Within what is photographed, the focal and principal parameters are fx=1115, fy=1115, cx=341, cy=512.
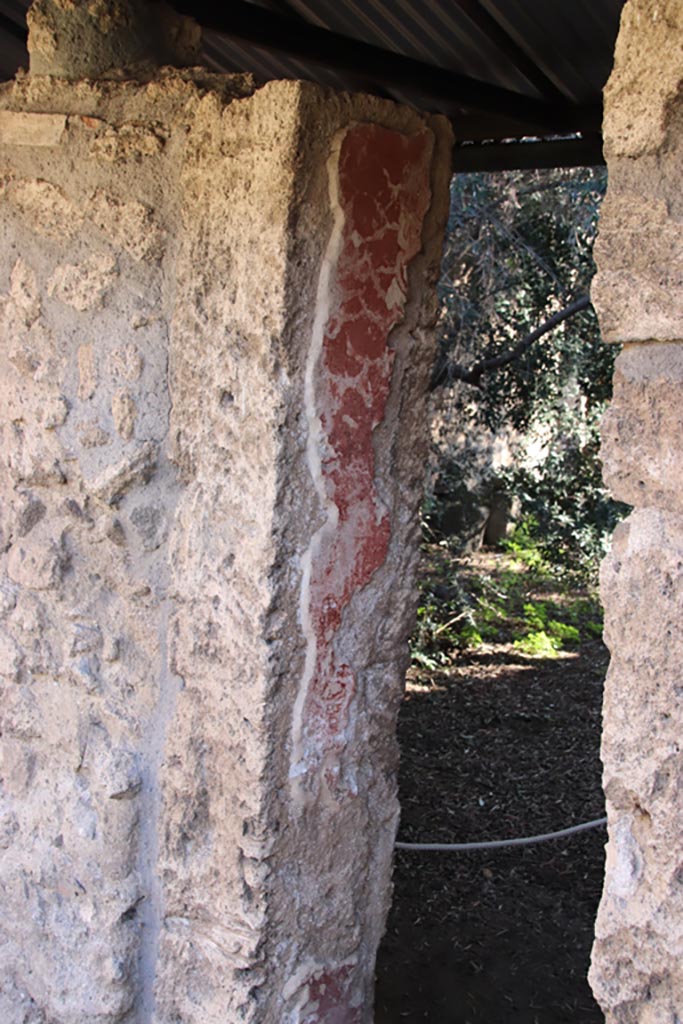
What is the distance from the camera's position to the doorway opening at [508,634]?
371 centimetres

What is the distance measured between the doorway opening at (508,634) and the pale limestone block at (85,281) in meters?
2.27

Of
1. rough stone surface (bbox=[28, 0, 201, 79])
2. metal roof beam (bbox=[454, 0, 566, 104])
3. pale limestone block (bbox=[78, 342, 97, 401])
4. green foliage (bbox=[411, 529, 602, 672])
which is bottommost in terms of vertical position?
green foliage (bbox=[411, 529, 602, 672])

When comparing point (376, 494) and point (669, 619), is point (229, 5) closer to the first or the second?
point (376, 494)

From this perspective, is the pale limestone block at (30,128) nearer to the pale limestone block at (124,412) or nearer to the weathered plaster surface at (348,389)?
the pale limestone block at (124,412)

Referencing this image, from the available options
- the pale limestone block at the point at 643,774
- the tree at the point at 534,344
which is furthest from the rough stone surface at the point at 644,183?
the tree at the point at 534,344

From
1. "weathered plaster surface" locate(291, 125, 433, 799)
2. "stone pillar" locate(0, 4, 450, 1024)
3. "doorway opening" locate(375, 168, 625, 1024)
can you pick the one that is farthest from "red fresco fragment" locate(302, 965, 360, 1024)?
"doorway opening" locate(375, 168, 625, 1024)

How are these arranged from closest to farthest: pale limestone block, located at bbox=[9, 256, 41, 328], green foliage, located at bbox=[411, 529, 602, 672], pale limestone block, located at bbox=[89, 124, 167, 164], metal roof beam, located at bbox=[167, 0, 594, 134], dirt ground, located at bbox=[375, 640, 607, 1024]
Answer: pale limestone block, located at bbox=[89, 124, 167, 164]
pale limestone block, located at bbox=[9, 256, 41, 328]
metal roof beam, located at bbox=[167, 0, 594, 134]
dirt ground, located at bbox=[375, 640, 607, 1024]
green foliage, located at bbox=[411, 529, 602, 672]

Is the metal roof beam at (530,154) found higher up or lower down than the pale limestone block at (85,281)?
higher up

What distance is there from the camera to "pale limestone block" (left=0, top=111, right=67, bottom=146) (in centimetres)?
227

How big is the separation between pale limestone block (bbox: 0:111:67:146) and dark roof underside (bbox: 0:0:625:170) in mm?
495

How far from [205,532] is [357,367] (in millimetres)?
438

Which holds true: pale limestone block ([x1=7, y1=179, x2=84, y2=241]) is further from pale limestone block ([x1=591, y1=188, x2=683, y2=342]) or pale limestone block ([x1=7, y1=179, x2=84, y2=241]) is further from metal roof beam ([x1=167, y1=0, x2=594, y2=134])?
pale limestone block ([x1=591, y1=188, x2=683, y2=342])

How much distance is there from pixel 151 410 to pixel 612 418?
1.07 m

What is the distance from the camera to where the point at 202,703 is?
7.25ft
